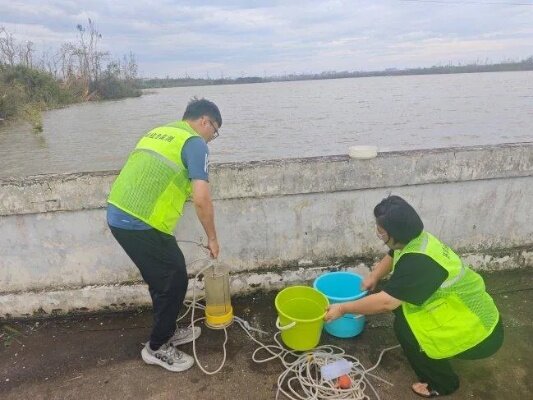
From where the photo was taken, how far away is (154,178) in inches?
96.0

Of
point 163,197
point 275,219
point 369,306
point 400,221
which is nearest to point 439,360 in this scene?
point 369,306

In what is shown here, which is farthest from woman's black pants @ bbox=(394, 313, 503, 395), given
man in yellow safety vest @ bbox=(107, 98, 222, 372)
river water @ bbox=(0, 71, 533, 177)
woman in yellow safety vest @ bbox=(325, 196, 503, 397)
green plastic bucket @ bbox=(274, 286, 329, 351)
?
river water @ bbox=(0, 71, 533, 177)

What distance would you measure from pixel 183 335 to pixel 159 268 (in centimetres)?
82

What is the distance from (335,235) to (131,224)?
1889 mm

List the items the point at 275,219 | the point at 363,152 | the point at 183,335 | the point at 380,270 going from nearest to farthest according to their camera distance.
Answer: the point at 380,270 → the point at 183,335 → the point at 363,152 → the point at 275,219

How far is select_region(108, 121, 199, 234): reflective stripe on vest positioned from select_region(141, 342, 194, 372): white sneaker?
97cm

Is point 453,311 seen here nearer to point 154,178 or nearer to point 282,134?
point 154,178

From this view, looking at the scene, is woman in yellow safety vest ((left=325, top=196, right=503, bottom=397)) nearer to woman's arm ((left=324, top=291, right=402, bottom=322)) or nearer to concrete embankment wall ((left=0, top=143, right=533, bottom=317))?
woman's arm ((left=324, top=291, right=402, bottom=322))

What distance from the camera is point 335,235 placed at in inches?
142

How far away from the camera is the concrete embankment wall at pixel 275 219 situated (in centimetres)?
319

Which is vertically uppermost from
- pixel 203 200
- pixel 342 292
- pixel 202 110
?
pixel 202 110

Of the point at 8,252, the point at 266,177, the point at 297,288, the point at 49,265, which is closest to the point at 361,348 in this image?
the point at 297,288

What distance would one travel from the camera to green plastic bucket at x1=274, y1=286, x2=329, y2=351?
2.77 meters

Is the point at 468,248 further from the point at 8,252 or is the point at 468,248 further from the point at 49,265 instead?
the point at 8,252
